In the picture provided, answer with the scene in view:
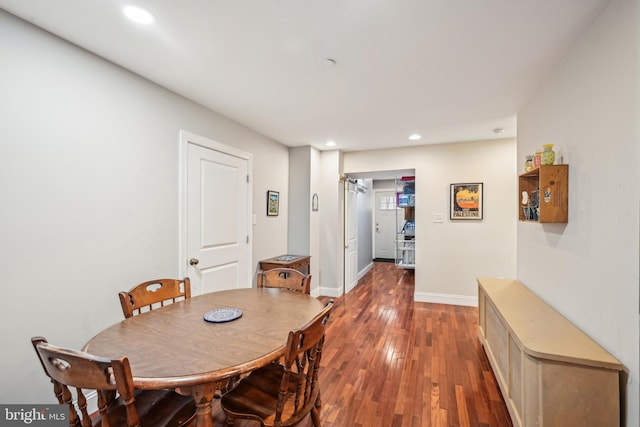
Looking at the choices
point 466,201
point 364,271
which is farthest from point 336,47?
point 364,271

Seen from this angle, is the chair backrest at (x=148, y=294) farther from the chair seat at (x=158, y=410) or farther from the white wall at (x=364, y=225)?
the white wall at (x=364, y=225)

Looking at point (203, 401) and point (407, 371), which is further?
point (407, 371)

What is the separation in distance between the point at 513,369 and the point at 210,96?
314 cm

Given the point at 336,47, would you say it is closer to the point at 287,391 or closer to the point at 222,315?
the point at 222,315

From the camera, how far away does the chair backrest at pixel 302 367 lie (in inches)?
44.5

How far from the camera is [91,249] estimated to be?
1.91 m

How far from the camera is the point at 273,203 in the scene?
405 centimetres

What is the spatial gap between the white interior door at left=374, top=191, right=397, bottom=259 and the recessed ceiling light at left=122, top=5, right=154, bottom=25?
7047 millimetres

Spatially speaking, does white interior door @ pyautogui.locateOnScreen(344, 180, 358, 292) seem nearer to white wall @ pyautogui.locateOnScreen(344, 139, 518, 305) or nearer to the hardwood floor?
white wall @ pyautogui.locateOnScreen(344, 139, 518, 305)

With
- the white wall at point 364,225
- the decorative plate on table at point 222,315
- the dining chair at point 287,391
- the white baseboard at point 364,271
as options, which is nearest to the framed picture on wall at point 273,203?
the white wall at point 364,225

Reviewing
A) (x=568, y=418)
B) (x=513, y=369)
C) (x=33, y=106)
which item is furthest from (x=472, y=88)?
(x=33, y=106)

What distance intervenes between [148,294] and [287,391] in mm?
1149

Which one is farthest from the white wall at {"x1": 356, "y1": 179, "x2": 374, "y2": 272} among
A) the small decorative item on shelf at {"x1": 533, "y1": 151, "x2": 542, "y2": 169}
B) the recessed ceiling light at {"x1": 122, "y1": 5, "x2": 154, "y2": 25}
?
the recessed ceiling light at {"x1": 122, "y1": 5, "x2": 154, "y2": 25}

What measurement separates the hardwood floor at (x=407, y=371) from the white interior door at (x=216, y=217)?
4.24ft
